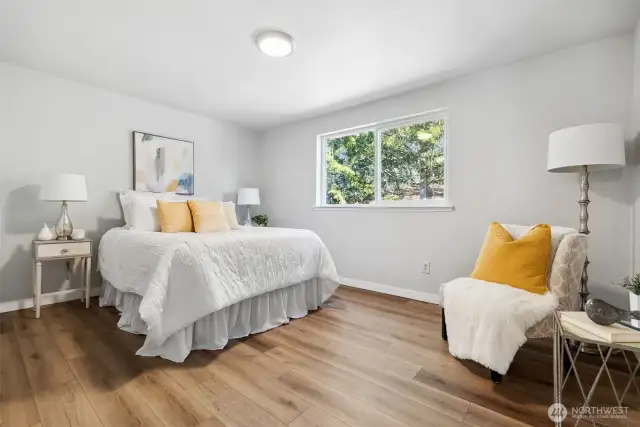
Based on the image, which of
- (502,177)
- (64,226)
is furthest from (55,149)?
(502,177)

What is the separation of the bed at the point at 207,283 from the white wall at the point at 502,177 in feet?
2.89

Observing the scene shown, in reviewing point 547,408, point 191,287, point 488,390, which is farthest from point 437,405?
point 191,287

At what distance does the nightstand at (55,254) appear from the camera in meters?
2.49

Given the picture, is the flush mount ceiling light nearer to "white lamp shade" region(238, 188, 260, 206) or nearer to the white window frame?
the white window frame

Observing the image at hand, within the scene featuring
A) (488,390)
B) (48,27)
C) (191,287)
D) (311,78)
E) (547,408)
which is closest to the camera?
(547,408)

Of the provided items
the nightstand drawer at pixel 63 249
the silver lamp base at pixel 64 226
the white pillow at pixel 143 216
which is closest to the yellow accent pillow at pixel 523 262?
the white pillow at pixel 143 216

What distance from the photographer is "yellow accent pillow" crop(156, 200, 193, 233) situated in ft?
9.09

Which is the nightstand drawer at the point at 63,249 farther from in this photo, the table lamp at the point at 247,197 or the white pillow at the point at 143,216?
the table lamp at the point at 247,197

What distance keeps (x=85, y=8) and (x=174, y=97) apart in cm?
147

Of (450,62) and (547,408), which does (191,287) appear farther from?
(450,62)

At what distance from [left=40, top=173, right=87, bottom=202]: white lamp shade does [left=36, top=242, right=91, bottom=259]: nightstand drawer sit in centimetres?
41

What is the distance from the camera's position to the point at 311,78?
111 inches

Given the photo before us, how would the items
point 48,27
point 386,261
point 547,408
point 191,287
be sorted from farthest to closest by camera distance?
point 386,261
point 48,27
point 191,287
point 547,408

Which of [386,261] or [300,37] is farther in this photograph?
[386,261]
